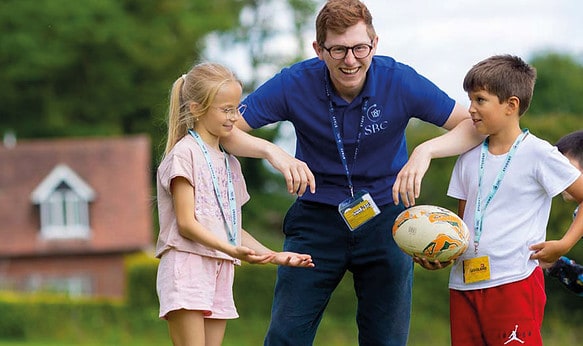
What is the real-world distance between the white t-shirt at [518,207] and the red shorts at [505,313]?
0.05 metres

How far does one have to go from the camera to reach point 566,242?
216 inches

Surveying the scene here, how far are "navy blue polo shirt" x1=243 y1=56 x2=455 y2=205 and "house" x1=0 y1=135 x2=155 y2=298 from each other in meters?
28.5

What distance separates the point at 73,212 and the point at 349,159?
3078 cm

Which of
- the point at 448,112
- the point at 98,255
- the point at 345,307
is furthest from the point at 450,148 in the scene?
the point at 98,255

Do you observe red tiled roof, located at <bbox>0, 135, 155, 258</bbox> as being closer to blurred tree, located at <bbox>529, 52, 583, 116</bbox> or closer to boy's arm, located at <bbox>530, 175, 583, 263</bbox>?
blurred tree, located at <bbox>529, 52, 583, 116</bbox>

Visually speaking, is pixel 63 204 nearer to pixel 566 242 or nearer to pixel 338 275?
pixel 338 275

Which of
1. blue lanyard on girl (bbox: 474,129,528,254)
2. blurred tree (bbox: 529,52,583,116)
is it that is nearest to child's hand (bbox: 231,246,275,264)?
blue lanyard on girl (bbox: 474,129,528,254)

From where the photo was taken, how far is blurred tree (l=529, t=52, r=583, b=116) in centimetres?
5300

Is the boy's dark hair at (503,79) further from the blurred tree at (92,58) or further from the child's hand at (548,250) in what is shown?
the blurred tree at (92,58)

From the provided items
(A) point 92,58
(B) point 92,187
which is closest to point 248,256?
(B) point 92,187

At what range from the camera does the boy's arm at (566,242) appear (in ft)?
18.0

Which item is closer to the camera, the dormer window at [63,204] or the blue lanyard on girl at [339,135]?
the blue lanyard on girl at [339,135]

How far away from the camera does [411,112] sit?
5949mm

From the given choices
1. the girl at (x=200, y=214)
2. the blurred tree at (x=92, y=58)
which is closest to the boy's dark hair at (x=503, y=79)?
the girl at (x=200, y=214)
